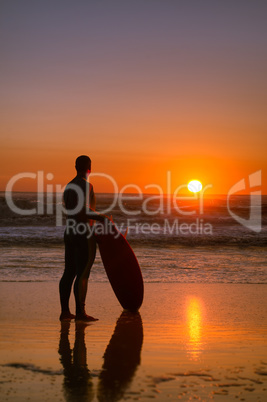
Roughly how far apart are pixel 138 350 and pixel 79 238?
1546mm

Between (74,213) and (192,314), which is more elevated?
(74,213)

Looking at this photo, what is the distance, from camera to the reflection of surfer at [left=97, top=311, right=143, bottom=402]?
9.05 ft

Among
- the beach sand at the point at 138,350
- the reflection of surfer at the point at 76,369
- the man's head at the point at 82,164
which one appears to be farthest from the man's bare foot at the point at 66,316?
the man's head at the point at 82,164

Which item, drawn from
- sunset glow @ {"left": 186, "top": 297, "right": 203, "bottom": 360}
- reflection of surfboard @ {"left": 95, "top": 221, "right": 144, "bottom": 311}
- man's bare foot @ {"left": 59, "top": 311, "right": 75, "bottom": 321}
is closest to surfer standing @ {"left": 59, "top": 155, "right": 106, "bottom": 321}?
man's bare foot @ {"left": 59, "top": 311, "right": 75, "bottom": 321}

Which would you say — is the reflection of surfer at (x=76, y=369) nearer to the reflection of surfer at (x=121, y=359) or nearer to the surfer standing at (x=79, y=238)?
the reflection of surfer at (x=121, y=359)

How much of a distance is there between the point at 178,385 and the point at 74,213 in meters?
2.39

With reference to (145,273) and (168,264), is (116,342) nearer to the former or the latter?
(145,273)

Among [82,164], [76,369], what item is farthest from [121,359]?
[82,164]

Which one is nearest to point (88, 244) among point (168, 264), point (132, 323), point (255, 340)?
point (132, 323)

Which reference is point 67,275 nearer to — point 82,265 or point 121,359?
point 82,265

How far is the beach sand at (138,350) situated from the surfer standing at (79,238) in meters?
0.28

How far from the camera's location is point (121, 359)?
3406 mm

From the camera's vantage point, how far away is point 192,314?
5.08m

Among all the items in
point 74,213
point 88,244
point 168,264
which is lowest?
point 168,264
